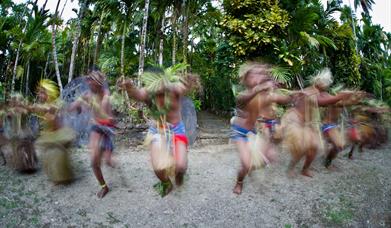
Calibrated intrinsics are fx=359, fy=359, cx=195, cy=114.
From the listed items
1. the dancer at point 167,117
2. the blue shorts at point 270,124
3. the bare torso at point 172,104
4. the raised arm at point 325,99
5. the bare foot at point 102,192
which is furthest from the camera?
the blue shorts at point 270,124

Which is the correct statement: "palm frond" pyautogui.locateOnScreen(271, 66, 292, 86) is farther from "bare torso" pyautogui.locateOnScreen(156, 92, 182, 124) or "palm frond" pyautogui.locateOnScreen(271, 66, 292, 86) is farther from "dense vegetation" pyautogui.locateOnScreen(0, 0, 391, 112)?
"bare torso" pyautogui.locateOnScreen(156, 92, 182, 124)

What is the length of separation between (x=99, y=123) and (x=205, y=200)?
5.68 feet

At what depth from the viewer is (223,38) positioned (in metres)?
12.3

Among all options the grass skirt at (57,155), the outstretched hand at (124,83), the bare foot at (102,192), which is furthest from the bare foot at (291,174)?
the grass skirt at (57,155)

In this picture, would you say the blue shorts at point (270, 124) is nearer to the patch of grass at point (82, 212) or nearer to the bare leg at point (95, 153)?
the bare leg at point (95, 153)

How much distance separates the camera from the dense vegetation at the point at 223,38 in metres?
9.95

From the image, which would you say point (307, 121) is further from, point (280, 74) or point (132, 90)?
point (280, 74)

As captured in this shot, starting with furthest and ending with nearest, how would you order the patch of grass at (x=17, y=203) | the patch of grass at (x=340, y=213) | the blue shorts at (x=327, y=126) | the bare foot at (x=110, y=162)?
the blue shorts at (x=327, y=126), the bare foot at (x=110, y=162), the patch of grass at (x=340, y=213), the patch of grass at (x=17, y=203)

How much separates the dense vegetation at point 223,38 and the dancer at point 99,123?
514 cm

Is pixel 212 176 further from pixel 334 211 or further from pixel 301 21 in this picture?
pixel 301 21

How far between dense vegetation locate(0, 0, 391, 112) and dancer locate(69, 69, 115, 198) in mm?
5142

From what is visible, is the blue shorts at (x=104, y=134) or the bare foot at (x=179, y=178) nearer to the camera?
the bare foot at (x=179, y=178)

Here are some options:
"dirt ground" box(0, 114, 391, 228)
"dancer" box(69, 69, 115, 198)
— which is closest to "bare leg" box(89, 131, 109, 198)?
"dancer" box(69, 69, 115, 198)

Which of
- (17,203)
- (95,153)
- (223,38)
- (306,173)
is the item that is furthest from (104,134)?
(223,38)
